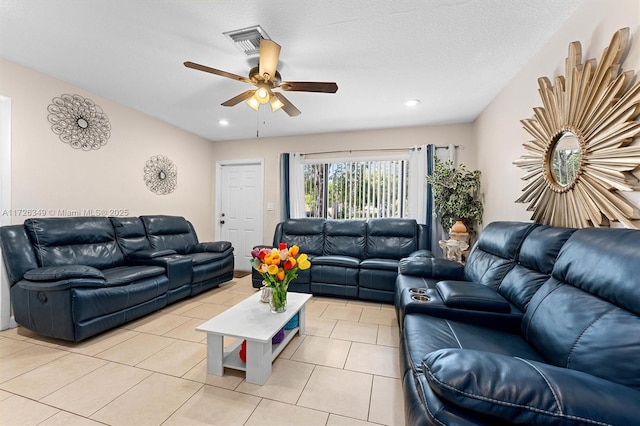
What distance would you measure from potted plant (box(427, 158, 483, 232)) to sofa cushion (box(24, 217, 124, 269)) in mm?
4127

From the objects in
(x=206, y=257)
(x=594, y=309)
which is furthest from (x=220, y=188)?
(x=594, y=309)

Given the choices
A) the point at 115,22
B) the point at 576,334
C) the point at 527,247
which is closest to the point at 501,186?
the point at 527,247

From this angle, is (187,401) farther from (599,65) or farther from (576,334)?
(599,65)

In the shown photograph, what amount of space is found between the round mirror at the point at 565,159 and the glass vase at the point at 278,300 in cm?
211

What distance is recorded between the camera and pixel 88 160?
309cm

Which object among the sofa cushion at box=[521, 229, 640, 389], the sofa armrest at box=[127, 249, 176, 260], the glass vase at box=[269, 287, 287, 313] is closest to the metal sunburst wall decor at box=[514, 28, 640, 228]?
the sofa cushion at box=[521, 229, 640, 389]

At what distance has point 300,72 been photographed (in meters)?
2.51

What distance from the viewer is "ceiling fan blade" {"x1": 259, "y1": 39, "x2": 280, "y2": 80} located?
182 centimetres

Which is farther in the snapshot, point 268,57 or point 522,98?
point 522,98

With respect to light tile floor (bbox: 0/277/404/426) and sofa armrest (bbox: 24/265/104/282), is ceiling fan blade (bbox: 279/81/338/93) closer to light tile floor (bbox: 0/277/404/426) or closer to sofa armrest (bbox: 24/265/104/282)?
light tile floor (bbox: 0/277/404/426)

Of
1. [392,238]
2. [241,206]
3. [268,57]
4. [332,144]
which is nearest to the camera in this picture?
[268,57]

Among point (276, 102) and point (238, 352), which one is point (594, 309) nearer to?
point (238, 352)

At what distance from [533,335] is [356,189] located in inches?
132

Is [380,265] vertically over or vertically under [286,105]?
under
